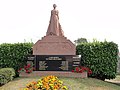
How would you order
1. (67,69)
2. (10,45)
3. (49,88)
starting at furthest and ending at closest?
(10,45)
(67,69)
(49,88)

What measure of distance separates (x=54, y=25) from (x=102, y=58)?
4.26 m

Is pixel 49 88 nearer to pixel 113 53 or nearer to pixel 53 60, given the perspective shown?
pixel 53 60

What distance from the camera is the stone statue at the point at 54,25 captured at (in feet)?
56.6

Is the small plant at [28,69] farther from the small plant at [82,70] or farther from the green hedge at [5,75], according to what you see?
the small plant at [82,70]

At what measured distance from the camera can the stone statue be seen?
17.3 meters

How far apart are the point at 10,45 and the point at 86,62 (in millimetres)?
5466

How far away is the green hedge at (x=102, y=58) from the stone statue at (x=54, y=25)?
8.08ft

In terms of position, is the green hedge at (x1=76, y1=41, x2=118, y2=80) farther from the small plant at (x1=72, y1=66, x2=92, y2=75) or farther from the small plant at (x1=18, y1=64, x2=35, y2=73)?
the small plant at (x1=18, y1=64, x2=35, y2=73)

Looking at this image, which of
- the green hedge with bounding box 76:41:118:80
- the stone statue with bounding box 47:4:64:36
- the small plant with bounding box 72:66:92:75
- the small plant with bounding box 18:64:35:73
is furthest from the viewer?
the stone statue with bounding box 47:4:64:36

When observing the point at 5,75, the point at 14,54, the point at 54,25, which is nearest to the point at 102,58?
the point at 54,25

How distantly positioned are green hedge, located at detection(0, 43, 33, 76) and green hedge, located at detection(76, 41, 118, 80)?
4036 mm

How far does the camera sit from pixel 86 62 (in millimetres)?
16234

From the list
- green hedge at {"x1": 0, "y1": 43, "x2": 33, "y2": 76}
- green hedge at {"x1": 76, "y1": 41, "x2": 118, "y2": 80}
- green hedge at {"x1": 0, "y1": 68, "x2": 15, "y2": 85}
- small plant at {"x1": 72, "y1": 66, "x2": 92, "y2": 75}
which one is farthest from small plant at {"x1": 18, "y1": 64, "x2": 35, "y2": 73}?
green hedge at {"x1": 76, "y1": 41, "x2": 118, "y2": 80}

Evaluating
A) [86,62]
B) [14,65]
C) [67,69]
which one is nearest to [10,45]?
[14,65]
